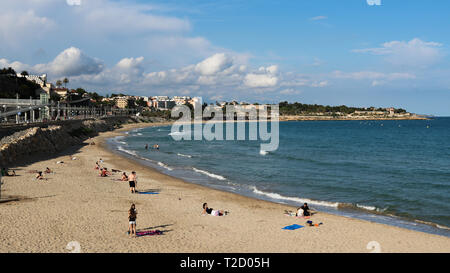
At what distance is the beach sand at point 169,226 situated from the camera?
13.0 metres

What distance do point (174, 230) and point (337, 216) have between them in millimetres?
8487

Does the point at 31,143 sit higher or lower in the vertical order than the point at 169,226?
higher

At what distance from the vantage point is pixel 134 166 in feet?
115

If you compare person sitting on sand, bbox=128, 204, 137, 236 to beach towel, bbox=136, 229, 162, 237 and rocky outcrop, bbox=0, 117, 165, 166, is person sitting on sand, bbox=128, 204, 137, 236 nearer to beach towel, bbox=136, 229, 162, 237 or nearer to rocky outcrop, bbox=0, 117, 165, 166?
beach towel, bbox=136, 229, 162, 237

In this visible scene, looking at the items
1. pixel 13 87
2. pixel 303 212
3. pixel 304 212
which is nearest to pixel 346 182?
pixel 304 212

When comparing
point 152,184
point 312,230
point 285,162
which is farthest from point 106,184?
point 285,162

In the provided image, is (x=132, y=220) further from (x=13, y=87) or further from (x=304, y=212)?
(x=13, y=87)

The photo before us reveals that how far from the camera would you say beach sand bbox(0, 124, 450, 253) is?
513 inches

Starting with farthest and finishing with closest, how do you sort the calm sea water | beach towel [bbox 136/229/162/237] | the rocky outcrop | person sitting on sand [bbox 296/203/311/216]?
the rocky outcrop
the calm sea water
person sitting on sand [bbox 296/203/311/216]
beach towel [bbox 136/229/162/237]

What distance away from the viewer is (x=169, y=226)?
15578 mm

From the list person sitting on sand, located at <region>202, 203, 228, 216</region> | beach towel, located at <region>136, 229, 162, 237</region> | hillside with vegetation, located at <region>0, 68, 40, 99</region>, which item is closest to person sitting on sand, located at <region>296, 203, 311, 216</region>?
person sitting on sand, located at <region>202, 203, 228, 216</region>

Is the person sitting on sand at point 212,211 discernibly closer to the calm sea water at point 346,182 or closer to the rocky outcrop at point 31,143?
the calm sea water at point 346,182

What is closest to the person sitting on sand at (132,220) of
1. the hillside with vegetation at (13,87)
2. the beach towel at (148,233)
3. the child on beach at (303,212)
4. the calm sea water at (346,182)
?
the beach towel at (148,233)
